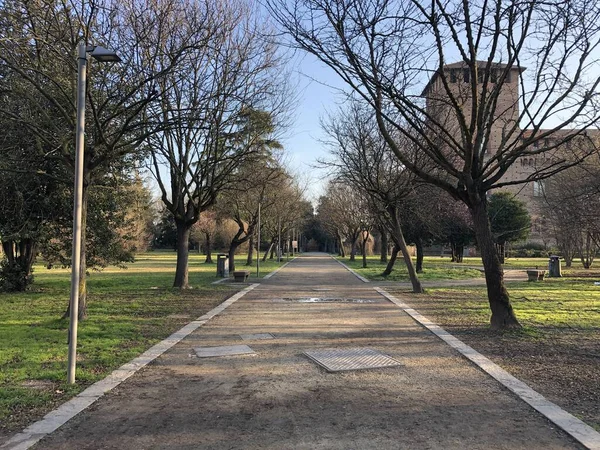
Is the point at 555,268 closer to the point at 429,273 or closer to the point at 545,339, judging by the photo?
the point at 429,273

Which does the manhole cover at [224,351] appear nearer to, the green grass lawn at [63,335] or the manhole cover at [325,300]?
the green grass lawn at [63,335]

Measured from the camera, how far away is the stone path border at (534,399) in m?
4.16

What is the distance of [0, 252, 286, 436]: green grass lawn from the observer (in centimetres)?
525

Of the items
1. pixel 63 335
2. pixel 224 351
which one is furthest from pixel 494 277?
pixel 63 335

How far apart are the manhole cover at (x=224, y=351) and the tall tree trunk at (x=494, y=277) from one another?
4805 mm

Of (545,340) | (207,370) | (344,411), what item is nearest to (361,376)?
(344,411)

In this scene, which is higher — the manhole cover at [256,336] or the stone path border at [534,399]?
the manhole cover at [256,336]

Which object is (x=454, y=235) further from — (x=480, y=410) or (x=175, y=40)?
(x=480, y=410)

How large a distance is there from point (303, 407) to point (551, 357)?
168 inches

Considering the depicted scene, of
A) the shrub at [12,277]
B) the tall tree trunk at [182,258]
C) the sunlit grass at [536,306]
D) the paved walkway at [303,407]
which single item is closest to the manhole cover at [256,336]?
the paved walkway at [303,407]

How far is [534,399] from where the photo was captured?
204 inches

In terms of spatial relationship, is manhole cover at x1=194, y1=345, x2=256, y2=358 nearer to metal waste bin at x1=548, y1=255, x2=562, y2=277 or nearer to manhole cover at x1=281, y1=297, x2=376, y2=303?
manhole cover at x1=281, y1=297, x2=376, y2=303

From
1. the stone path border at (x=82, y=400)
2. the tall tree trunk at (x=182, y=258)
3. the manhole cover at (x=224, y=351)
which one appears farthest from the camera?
the tall tree trunk at (x=182, y=258)

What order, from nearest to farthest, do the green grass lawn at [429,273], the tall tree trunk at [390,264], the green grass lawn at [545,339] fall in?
the green grass lawn at [545,339], the green grass lawn at [429,273], the tall tree trunk at [390,264]
